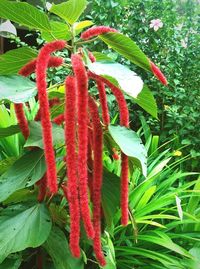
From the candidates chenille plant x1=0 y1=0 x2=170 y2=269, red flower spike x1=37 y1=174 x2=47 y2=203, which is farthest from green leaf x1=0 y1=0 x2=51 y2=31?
red flower spike x1=37 y1=174 x2=47 y2=203

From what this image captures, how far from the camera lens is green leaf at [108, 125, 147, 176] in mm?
941

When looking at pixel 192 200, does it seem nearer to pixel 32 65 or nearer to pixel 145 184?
pixel 145 184

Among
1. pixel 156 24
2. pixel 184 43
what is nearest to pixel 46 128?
pixel 156 24

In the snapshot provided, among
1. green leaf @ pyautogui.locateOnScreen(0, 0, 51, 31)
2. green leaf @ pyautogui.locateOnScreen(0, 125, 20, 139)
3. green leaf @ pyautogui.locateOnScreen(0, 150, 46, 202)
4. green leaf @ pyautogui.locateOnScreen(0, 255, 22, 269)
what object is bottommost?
green leaf @ pyautogui.locateOnScreen(0, 255, 22, 269)

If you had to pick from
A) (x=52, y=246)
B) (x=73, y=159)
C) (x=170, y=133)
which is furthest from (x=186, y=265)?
(x=170, y=133)

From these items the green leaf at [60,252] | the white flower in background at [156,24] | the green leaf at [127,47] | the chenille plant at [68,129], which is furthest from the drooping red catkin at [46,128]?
the white flower in background at [156,24]

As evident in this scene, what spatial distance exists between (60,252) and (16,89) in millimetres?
451

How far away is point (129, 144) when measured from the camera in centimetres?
98

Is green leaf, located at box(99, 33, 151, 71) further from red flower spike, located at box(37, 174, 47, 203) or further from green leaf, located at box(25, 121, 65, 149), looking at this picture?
red flower spike, located at box(37, 174, 47, 203)

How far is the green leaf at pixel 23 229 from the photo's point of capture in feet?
3.44

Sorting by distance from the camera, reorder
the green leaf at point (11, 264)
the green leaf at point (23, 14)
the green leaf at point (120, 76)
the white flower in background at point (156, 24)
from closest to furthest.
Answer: the green leaf at point (120, 76), the green leaf at point (23, 14), the green leaf at point (11, 264), the white flower in background at point (156, 24)

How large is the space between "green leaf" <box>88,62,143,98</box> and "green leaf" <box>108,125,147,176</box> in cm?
13

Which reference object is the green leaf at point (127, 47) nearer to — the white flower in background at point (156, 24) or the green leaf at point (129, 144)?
the green leaf at point (129, 144)

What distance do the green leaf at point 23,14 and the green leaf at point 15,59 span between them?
0.08 meters
